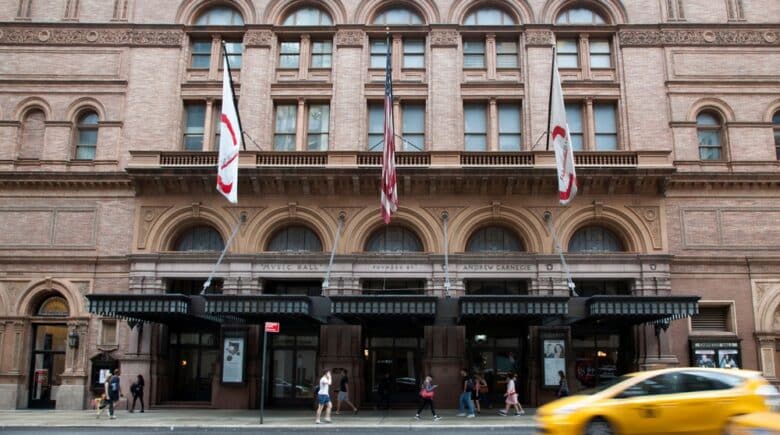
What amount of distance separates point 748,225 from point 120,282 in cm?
2587

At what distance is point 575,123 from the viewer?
1223 inches

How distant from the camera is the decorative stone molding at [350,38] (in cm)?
3142

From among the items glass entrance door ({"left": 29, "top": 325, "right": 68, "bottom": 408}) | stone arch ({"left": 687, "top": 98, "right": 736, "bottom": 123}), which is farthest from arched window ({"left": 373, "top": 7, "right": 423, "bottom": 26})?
glass entrance door ({"left": 29, "top": 325, "right": 68, "bottom": 408})

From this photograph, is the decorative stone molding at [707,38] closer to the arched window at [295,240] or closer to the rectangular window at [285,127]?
the rectangular window at [285,127]

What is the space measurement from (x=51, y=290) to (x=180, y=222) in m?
6.10

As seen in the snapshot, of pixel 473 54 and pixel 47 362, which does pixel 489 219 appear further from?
pixel 47 362

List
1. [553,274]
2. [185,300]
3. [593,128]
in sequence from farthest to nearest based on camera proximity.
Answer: [593,128], [553,274], [185,300]

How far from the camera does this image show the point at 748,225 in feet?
94.9

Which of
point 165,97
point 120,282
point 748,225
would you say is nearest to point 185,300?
point 120,282

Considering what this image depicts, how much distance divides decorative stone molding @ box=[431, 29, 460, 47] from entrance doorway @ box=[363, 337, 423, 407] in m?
12.9

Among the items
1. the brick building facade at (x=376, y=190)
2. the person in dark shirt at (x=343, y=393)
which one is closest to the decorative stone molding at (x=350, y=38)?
the brick building facade at (x=376, y=190)

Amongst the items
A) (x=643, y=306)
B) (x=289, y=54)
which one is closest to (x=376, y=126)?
(x=289, y=54)

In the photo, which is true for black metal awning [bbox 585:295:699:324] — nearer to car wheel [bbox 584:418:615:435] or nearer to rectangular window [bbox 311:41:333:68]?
car wheel [bbox 584:418:615:435]

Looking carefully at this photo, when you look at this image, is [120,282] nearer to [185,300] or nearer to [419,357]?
[185,300]
